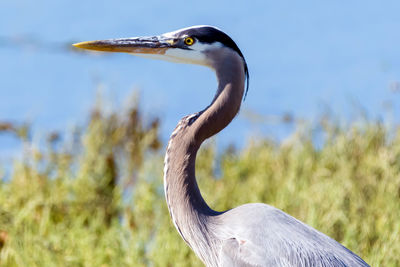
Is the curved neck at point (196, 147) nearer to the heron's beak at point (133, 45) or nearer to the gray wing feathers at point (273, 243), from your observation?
the gray wing feathers at point (273, 243)

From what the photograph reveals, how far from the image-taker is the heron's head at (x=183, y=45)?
2.91 m

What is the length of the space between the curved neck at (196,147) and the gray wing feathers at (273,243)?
141 mm

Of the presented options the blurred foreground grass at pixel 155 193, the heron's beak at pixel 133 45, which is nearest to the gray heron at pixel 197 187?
the heron's beak at pixel 133 45

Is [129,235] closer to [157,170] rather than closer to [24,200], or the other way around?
[157,170]

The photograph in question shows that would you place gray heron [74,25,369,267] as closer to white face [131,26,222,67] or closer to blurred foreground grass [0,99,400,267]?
white face [131,26,222,67]

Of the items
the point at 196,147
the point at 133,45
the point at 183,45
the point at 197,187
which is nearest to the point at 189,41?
the point at 183,45

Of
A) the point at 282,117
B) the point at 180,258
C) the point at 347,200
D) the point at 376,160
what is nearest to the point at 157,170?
the point at 180,258

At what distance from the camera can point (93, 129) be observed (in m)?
5.17

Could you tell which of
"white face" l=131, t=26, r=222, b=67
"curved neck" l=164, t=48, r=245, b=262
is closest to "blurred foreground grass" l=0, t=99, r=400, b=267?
"curved neck" l=164, t=48, r=245, b=262

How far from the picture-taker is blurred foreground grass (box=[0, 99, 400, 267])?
381cm

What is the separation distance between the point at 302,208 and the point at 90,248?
4.55 feet

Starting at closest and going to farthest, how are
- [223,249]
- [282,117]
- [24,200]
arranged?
[223,249], [24,200], [282,117]

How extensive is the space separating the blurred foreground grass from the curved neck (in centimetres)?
82

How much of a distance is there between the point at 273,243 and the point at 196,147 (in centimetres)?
52
